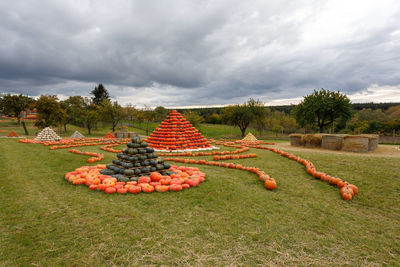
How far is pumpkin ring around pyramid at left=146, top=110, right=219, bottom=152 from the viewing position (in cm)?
1662

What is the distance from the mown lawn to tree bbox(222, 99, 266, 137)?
31.6 metres

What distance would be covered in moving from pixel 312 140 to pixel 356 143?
3349mm

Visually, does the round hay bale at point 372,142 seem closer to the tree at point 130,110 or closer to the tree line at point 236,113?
the tree line at point 236,113

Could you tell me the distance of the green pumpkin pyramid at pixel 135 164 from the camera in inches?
281

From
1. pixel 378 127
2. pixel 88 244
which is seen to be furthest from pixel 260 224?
pixel 378 127

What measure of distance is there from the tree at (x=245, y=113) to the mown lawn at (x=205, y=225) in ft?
104

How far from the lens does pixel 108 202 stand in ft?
17.5

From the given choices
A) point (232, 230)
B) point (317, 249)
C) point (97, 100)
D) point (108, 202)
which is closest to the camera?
point (317, 249)

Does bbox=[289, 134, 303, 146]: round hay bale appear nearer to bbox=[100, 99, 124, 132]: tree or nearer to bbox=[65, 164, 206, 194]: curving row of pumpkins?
bbox=[65, 164, 206, 194]: curving row of pumpkins

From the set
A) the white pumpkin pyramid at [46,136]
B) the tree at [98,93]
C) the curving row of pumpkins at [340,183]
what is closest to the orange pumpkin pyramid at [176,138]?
the curving row of pumpkins at [340,183]

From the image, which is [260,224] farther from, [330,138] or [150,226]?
[330,138]

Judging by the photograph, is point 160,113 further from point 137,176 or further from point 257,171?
point 137,176

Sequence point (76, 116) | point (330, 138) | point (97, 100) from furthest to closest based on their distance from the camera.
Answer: point (97, 100) → point (76, 116) → point (330, 138)

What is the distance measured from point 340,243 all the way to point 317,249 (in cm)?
62
